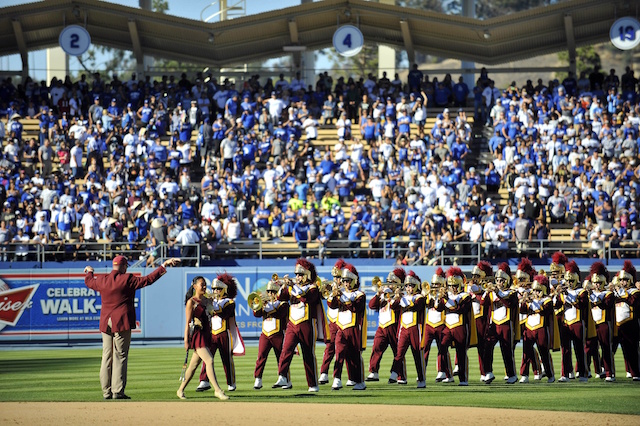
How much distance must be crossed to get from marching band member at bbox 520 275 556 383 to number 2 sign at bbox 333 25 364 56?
1868 centimetres

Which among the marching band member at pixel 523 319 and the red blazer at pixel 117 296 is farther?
the marching band member at pixel 523 319

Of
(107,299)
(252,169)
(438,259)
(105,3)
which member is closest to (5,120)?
(105,3)

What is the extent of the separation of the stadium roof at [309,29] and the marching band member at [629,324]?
748 inches

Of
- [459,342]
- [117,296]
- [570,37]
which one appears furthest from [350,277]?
[570,37]

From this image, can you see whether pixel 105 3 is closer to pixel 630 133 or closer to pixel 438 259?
pixel 438 259

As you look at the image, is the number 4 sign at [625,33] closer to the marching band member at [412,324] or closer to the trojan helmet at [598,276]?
the trojan helmet at [598,276]

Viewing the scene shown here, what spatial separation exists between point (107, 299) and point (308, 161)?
1755cm

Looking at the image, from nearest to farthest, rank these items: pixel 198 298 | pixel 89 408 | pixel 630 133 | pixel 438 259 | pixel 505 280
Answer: pixel 89 408 < pixel 198 298 < pixel 505 280 < pixel 438 259 < pixel 630 133

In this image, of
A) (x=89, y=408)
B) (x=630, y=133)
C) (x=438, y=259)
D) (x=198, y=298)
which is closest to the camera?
(x=89, y=408)

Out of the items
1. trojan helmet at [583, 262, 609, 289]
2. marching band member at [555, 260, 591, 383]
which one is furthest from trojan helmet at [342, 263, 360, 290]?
trojan helmet at [583, 262, 609, 289]

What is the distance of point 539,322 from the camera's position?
1823 centimetres

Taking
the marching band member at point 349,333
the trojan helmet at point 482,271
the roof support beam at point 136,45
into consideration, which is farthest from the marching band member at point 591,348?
the roof support beam at point 136,45

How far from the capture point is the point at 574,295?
60.6 ft

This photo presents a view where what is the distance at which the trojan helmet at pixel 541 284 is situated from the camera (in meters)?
18.2
